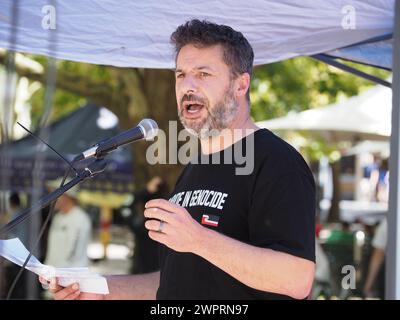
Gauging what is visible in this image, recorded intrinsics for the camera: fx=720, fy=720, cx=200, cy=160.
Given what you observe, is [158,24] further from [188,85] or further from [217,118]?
[217,118]

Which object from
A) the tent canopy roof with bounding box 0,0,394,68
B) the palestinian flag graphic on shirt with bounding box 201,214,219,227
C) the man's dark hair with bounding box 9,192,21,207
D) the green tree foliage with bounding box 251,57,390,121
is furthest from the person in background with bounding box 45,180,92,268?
the palestinian flag graphic on shirt with bounding box 201,214,219,227

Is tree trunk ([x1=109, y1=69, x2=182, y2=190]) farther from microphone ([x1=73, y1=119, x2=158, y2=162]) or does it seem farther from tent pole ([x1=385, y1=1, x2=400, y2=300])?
microphone ([x1=73, y1=119, x2=158, y2=162])

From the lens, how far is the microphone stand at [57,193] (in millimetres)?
2398

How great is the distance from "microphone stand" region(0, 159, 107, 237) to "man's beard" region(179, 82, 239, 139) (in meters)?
0.34

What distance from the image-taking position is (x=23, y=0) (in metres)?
3.05

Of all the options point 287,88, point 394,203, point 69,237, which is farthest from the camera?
point 287,88

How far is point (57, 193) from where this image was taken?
2434 millimetres

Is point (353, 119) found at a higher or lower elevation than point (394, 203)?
higher

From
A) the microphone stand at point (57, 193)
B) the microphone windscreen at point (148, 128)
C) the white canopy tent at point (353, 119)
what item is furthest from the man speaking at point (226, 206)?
the white canopy tent at point (353, 119)

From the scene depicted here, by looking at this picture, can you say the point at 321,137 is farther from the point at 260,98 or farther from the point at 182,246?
the point at 182,246

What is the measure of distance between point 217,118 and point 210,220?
353mm

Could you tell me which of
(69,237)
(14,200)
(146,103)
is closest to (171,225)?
(146,103)

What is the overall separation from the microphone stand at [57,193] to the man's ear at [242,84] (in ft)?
1.76
